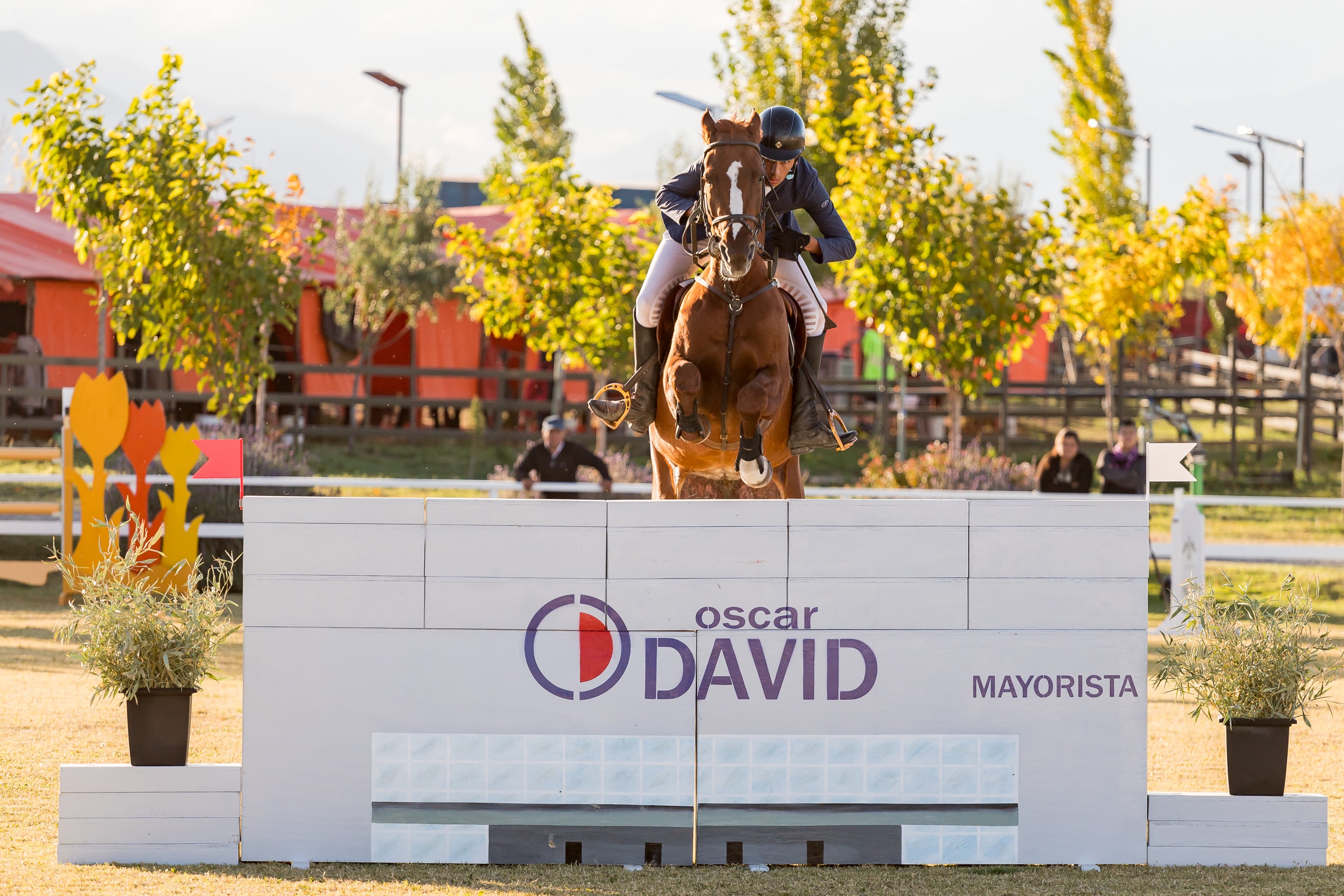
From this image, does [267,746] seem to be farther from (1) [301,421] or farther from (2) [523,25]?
(2) [523,25]

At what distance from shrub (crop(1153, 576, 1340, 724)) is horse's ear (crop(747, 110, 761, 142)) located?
2.21 meters

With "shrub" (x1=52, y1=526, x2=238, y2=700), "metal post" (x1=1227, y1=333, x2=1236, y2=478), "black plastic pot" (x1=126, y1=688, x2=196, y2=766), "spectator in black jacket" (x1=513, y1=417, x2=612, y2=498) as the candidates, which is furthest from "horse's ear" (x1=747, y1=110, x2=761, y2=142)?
"metal post" (x1=1227, y1=333, x2=1236, y2=478)

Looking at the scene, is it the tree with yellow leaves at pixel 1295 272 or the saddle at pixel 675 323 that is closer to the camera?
the saddle at pixel 675 323

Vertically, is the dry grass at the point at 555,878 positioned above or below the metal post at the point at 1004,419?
below

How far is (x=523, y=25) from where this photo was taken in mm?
22484

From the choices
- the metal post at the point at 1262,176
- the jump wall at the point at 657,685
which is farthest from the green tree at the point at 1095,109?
the jump wall at the point at 657,685

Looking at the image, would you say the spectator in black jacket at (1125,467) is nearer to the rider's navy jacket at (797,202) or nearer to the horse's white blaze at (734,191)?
the rider's navy jacket at (797,202)

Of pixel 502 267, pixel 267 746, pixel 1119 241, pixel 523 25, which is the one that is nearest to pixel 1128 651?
pixel 267 746

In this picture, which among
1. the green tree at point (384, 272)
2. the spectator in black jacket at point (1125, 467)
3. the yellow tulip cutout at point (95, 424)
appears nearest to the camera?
the yellow tulip cutout at point (95, 424)

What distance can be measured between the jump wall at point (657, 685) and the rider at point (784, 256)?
1.33 meters

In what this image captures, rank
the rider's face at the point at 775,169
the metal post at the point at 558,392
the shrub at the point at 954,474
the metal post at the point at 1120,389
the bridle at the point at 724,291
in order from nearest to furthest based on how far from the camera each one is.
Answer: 1. the bridle at the point at 724,291
2. the rider's face at the point at 775,169
3. the shrub at the point at 954,474
4. the metal post at the point at 558,392
5. the metal post at the point at 1120,389

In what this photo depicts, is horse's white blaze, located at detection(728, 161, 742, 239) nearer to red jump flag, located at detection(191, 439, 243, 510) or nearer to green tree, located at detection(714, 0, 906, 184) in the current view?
red jump flag, located at detection(191, 439, 243, 510)

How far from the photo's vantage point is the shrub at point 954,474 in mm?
11773

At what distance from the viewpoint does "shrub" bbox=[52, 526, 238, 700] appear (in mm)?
3994
